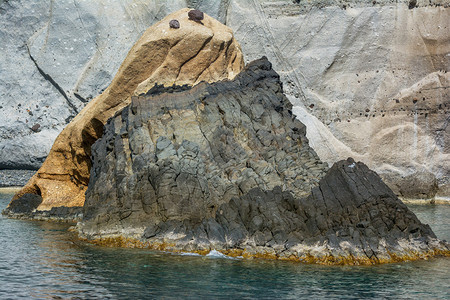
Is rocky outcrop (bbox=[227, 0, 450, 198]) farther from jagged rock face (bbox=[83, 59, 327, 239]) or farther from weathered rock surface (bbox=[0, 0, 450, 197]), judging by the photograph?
jagged rock face (bbox=[83, 59, 327, 239])

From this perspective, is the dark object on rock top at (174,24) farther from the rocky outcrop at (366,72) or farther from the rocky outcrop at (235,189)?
the rocky outcrop at (366,72)

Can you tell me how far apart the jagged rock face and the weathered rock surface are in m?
22.9

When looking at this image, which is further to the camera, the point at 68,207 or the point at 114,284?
the point at 68,207

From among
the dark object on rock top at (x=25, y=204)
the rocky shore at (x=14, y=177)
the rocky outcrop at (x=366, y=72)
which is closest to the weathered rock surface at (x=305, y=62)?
the rocky outcrop at (x=366, y=72)

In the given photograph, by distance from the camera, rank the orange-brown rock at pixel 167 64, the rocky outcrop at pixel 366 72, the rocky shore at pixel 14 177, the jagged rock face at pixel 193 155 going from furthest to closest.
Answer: the rocky shore at pixel 14 177 < the rocky outcrop at pixel 366 72 < the orange-brown rock at pixel 167 64 < the jagged rock face at pixel 193 155

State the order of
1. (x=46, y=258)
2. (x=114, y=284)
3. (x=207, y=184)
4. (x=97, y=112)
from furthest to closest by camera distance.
Answer: (x=97, y=112) → (x=207, y=184) → (x=46, y=258) → (x=114, y=284)

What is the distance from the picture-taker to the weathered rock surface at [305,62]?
47562mm

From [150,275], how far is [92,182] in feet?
31.5

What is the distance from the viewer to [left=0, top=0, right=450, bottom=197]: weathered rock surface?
4756cm

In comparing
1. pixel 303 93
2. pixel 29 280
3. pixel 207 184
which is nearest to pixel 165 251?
pixel 207 184

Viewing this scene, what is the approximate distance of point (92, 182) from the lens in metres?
25.1

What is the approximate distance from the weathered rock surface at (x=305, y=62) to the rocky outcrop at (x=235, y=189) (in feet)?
77.0

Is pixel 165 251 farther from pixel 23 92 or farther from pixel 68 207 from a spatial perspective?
pixel 23 92

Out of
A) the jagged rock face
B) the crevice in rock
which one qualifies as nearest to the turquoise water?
the jagged rock face
